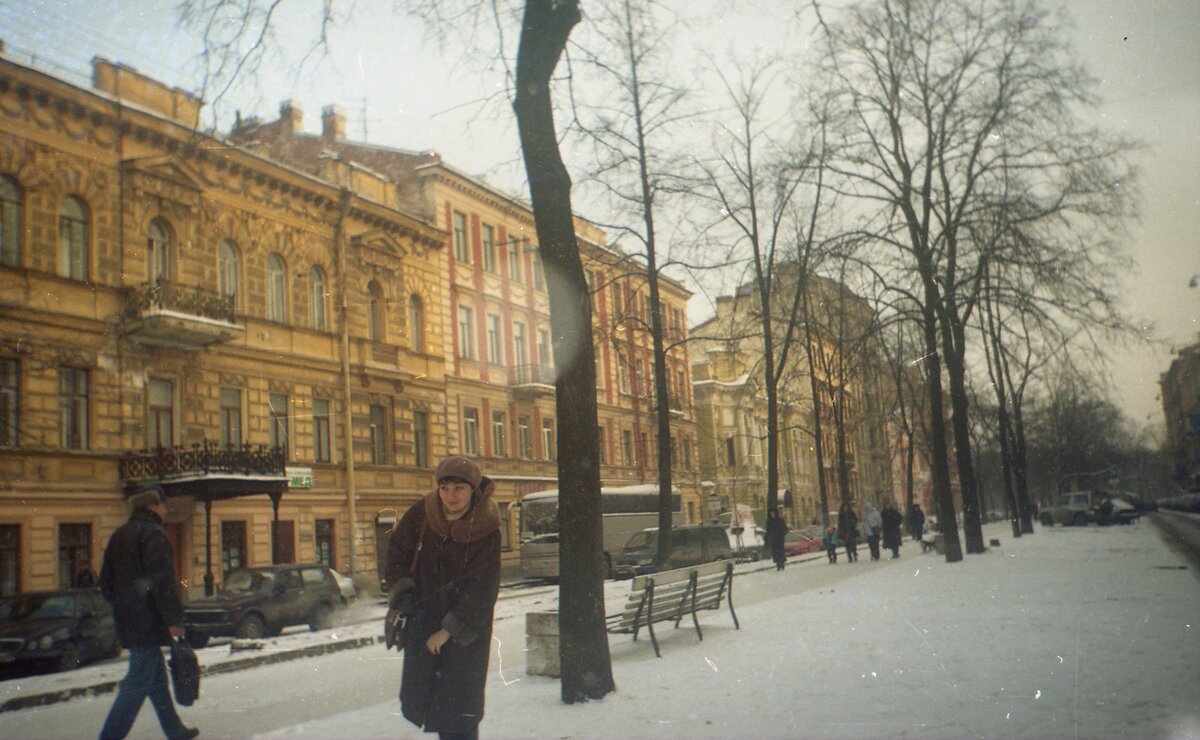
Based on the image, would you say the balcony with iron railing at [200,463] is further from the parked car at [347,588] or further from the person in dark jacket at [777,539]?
the person in dark jacket at [777,539]

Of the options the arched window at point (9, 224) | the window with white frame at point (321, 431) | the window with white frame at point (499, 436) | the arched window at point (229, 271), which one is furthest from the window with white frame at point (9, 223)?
the window with white frame at point (499, 436)

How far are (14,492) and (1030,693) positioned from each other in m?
18.0

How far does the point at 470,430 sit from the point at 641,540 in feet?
21.2

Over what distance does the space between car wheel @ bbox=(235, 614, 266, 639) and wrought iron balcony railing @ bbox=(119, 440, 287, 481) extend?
592 centimetres

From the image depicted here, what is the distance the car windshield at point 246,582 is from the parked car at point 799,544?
1184 inches

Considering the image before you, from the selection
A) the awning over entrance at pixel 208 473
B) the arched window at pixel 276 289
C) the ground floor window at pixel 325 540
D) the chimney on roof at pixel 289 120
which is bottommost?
the ground floor window at pixel 325 540

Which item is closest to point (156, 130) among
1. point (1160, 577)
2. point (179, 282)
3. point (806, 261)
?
point (179, 282)

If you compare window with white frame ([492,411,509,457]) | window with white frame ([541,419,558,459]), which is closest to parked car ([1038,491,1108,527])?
window with white frame ([541,419,558,459])

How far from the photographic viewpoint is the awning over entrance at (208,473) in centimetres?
2189

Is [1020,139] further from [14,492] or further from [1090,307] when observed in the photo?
[14,492]

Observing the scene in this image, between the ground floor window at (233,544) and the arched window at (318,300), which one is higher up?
the arched window at (318,300)

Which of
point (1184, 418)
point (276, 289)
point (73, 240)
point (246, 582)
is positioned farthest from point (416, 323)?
point (1184, 418)

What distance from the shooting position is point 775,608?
15.3m

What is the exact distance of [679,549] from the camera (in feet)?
101
